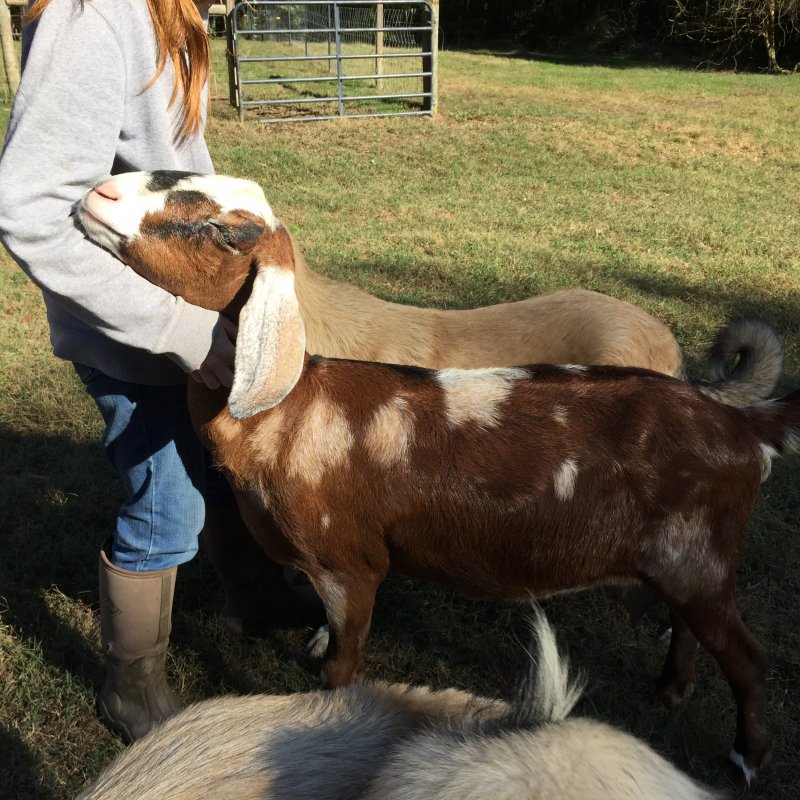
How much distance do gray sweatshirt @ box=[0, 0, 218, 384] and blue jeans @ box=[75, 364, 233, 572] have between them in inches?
14.6

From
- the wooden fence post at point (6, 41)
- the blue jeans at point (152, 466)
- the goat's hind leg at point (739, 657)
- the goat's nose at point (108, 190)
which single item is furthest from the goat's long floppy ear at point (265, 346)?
the wooden fence post at point (6, 41)

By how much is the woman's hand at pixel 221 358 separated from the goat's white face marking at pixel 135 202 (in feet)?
0.90

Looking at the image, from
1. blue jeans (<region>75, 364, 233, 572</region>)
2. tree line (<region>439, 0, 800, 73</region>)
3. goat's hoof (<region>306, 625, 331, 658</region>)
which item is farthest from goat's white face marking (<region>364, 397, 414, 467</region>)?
tree line (<region>439, 0, 800, 73</region>)

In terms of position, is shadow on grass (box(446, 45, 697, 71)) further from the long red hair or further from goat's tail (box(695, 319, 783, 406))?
the long red hair

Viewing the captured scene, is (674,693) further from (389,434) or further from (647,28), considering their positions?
(647,28)

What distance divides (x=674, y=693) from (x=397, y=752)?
70.4 inches

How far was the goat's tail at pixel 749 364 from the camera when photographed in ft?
10.3

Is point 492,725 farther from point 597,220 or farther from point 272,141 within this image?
point 272,141

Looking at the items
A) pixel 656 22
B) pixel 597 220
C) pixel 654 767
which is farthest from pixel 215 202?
pixel 656 22

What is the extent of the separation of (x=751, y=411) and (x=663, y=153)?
931cm

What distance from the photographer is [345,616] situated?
2398mm

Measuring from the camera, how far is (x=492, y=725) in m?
1.41

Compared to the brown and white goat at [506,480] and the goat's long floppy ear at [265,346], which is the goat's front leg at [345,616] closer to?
the brown and white goat at [506,480]

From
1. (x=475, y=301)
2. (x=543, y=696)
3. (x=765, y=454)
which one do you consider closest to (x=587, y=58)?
(x=475, y=301)
